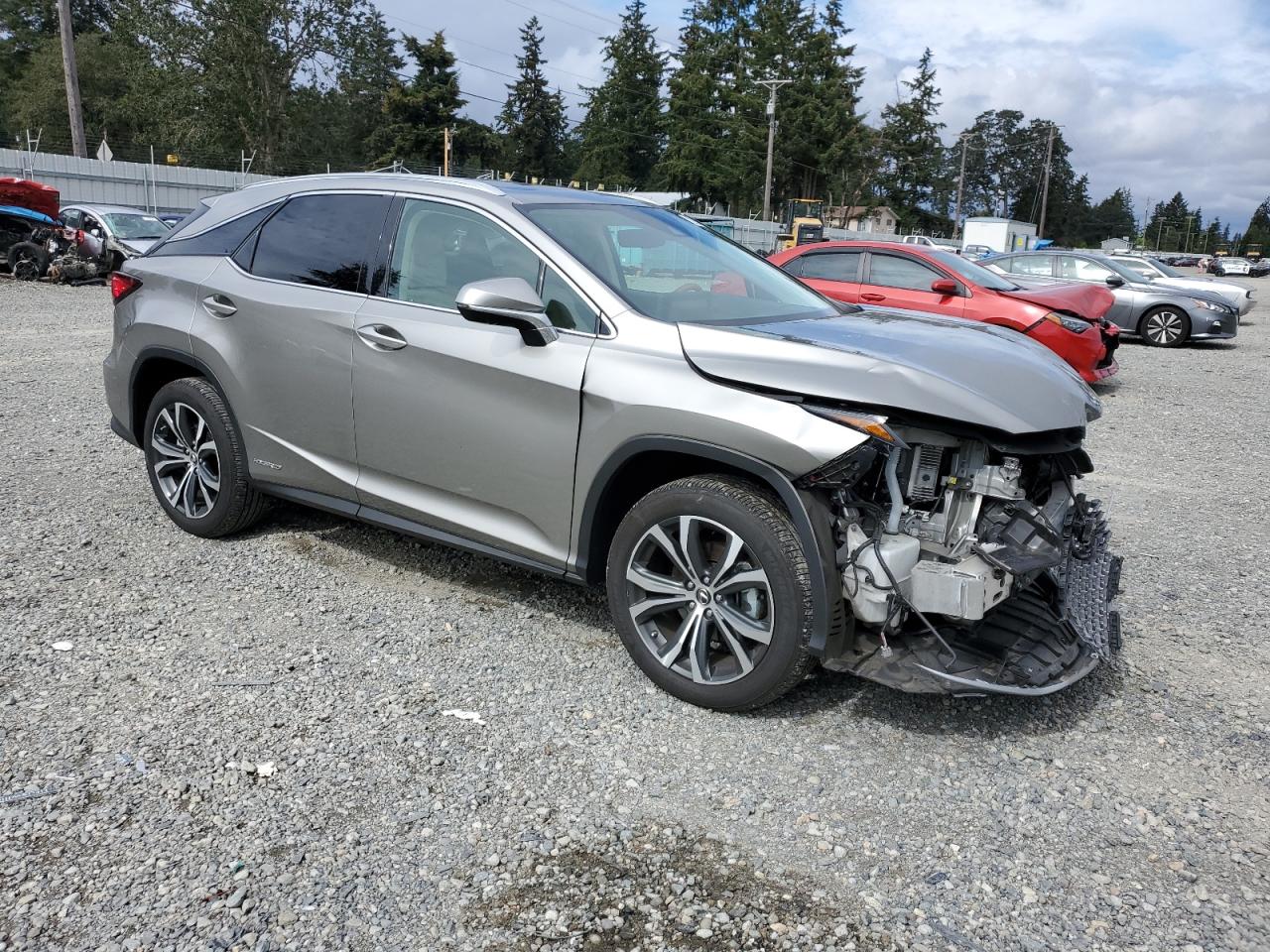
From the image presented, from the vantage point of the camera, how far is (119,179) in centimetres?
3134

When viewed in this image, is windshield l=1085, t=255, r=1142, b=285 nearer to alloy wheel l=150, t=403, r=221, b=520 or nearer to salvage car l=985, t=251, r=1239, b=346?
salvage car l=985, t=251, r=1239, b=346

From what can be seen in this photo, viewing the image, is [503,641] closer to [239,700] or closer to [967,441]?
[239,700]

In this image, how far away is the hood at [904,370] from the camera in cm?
315

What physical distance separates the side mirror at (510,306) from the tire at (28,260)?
19.4 meters

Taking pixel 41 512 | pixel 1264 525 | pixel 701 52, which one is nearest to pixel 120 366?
pixel 41 512

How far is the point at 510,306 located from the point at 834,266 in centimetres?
876

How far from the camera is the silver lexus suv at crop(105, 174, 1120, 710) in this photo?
126 inches

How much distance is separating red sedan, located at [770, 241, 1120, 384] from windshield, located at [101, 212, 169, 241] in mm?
14249

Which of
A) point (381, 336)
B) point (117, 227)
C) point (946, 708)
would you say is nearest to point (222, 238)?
point (381, 336)

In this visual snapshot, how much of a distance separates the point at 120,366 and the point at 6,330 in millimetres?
9463

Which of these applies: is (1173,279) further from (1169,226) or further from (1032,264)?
(1169,226)

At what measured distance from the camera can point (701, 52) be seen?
79062mm

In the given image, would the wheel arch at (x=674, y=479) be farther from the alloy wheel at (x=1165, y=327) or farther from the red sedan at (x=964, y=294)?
the alloy wheel at (x=1165, y=327)

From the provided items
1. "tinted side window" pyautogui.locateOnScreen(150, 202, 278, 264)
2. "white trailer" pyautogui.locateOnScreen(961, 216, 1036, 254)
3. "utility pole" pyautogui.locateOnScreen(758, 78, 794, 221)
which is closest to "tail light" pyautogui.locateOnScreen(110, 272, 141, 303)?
"tinted side window" pyautogui.locateOnScreen(150, 202, 278, 264)
